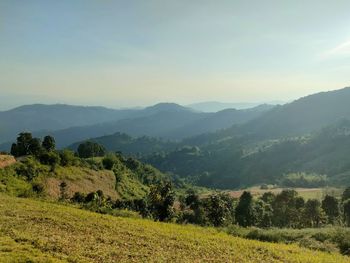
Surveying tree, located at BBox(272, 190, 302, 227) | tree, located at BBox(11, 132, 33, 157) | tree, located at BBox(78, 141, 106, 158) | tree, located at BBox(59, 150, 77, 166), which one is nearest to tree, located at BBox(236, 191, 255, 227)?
tree, located at BBox(272, 190, 302, 227)

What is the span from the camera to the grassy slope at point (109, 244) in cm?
2245

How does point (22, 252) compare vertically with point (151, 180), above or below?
above

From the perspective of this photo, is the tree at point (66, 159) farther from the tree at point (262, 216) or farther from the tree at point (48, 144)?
the tree at point (262, 216)

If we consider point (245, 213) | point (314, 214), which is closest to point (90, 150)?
point (245, 213)

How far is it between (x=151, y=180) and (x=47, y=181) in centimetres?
10085

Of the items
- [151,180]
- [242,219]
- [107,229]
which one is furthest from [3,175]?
[151,180]

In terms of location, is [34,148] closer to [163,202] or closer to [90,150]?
[163,202]

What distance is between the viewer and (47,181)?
284 ft

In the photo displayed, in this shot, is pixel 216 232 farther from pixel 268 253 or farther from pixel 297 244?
pixel 268 253

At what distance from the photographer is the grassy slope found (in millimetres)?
22453

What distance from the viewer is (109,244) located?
2620 cm

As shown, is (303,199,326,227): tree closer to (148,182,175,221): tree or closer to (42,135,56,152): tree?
(148,182,175,221): tree

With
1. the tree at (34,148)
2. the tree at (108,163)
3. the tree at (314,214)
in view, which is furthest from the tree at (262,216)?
the tree at (34,148)

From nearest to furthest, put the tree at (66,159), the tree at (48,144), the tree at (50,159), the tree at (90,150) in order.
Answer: the tree at (50,159) → the tree at (66,159) → the tree at (48,144) → the tree at (90,150)
